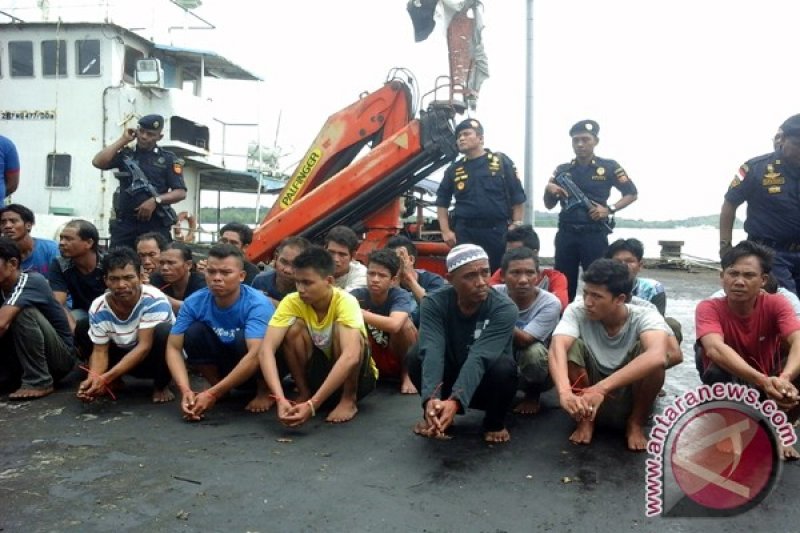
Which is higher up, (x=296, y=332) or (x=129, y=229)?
(x=129, y=229)

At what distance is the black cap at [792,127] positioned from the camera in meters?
4.05

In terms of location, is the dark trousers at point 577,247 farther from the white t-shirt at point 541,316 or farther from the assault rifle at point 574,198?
the white t-shirt at point 541,316

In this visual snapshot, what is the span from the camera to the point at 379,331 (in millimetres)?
4402

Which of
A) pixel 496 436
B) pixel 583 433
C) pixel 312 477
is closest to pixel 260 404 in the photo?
pixel 312 477

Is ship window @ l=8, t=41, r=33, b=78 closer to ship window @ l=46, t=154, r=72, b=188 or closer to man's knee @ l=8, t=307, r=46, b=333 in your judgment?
ship window @ l=46, t=154, r=72, b=188

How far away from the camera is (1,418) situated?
3740 millimetres

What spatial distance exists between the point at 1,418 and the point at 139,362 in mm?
772

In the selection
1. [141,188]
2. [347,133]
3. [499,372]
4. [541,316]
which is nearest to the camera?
[499,372]

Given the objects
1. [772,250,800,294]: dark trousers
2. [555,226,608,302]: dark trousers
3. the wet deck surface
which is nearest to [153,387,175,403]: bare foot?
the wet deck surface

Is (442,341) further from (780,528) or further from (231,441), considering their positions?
(780,528)

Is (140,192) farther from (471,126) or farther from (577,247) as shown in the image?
(577,247)

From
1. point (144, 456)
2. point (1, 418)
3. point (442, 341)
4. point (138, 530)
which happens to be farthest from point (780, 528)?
point (1, 418)

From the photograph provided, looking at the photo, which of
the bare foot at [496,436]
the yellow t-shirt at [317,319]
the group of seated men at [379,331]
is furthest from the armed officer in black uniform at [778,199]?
the yellow t-shirt at [317,319]

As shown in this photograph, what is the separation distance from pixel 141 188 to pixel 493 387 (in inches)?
157
